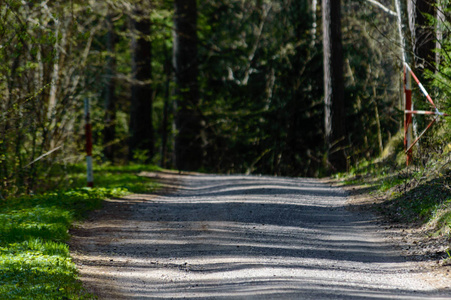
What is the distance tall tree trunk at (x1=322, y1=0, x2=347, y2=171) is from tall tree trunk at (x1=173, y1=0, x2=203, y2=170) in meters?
6.70

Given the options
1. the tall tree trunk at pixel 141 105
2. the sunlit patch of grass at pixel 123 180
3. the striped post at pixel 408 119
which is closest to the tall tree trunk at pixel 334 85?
the striped post at pixel 408 119

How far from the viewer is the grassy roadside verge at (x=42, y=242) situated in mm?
5199

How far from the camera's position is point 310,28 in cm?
2030

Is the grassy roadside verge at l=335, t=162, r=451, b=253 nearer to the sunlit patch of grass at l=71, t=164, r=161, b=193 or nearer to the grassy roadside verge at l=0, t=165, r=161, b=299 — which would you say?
the grassy roadside verge at l=0, t=165, r=161, b=299

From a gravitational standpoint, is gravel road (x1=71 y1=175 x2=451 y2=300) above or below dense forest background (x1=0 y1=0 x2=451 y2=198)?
below

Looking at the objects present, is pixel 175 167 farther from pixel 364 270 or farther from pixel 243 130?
pixel 364 270

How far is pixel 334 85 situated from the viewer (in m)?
15.9

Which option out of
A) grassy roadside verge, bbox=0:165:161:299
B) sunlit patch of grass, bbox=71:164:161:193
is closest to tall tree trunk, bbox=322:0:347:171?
sunlit patch of grass, bbox=71:164:161:193

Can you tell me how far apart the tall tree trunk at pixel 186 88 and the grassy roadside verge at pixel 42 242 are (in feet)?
31.8

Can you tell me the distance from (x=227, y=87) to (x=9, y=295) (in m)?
17.9

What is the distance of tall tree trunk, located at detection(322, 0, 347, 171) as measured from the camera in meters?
15.7

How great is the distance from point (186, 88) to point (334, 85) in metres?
7.04

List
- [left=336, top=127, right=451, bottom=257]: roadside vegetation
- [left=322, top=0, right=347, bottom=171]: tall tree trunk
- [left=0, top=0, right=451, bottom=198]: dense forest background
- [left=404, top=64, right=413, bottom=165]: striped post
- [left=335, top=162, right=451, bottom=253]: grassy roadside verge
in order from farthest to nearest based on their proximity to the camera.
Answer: [left=322, top=0, right=347, bottom=171]: tall tree trunk < [left=0, top=0, right=451, bottom=198]: dense forest background < [left=404, top=64, right=413, bottom=165]: striped post < [left=336, top=127, right=451, bottom=257]: roadside vegetation < [left=335, top=162, right=451, bottom=253]: grassy roadside verge

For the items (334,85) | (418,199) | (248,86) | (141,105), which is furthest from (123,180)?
(141,105)
